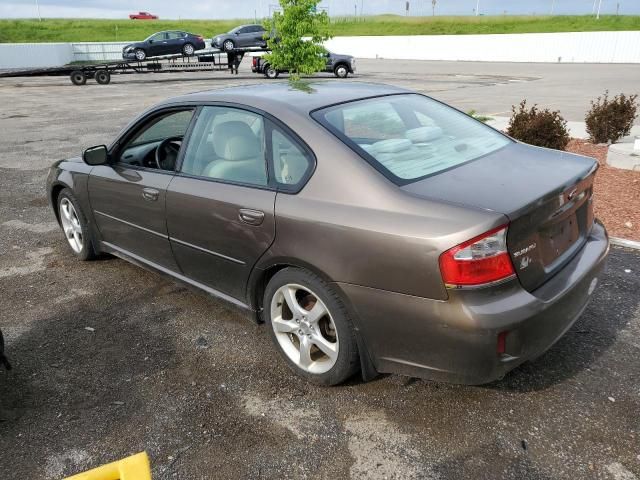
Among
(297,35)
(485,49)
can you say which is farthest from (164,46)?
(485,49)

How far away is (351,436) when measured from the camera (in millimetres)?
2564

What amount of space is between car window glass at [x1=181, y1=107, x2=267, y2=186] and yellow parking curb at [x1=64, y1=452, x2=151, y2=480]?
1706mm

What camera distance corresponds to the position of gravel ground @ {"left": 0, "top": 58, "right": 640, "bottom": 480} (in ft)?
7.89

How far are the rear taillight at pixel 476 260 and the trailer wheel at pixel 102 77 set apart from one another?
88.4 feet

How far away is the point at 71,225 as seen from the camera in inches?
190

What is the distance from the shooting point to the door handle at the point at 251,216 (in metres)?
2.85

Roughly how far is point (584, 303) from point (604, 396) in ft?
1.62

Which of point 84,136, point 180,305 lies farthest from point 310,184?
point 84,136

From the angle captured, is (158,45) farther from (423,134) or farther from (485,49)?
(423,134)

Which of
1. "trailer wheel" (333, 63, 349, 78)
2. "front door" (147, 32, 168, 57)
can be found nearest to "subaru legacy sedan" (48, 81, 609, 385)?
"trailer wheel" (333, 63, 349, 78)

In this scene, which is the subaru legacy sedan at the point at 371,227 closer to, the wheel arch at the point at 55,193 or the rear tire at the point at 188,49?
the wheel arch at the point at 55,193

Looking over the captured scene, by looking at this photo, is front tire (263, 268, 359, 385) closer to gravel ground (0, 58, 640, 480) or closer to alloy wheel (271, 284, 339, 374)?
alloy wheel (271, 284, 339, 374)

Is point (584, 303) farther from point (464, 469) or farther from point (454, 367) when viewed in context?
point (464, 469)

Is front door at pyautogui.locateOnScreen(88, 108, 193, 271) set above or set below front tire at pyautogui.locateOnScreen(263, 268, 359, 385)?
above
